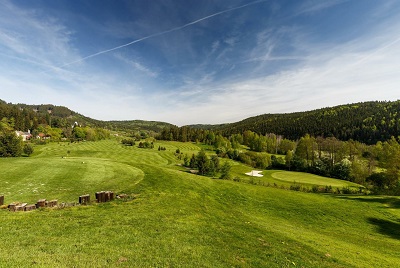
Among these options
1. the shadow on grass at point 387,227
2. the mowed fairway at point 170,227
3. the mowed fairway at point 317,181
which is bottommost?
the mowed fairway at point 317,181

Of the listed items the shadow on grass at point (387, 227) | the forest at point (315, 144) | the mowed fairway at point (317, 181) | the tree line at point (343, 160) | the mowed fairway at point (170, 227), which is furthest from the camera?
the mowed fairway at point (317, 181)

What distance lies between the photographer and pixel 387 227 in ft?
80.1

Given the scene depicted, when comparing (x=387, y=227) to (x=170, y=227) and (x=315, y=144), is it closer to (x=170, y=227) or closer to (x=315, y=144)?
(x=170, y=227)

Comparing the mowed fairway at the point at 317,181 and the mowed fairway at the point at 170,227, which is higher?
the mowed fairway at the point at 170,227

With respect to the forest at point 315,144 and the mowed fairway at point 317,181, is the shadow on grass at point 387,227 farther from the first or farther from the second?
the mowed fairway at point 317,181

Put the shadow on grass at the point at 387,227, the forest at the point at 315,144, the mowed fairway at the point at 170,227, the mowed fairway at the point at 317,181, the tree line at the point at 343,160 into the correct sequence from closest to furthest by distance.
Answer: the mowed fairway at the point at 170,227 → the shadow on grass at the point at 387,227 → the tree line at the point at 343,160 → the forest at the point at 315,144 → the mowed fairway at the point at 317,181

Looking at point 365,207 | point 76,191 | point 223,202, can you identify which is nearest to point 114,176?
point 76,191

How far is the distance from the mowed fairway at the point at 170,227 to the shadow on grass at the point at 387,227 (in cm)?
13

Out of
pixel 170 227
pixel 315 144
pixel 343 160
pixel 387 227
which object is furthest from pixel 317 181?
pixel 170 227

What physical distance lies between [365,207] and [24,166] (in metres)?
47.2

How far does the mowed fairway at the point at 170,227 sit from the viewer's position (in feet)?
30.6

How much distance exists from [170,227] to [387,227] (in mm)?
28135

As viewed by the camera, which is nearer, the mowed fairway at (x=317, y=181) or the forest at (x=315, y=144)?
the forest at (x=315, y=144)

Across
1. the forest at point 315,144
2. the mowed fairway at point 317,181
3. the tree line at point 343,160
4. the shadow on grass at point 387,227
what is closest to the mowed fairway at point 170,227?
the shadow on grass at point 387,227
